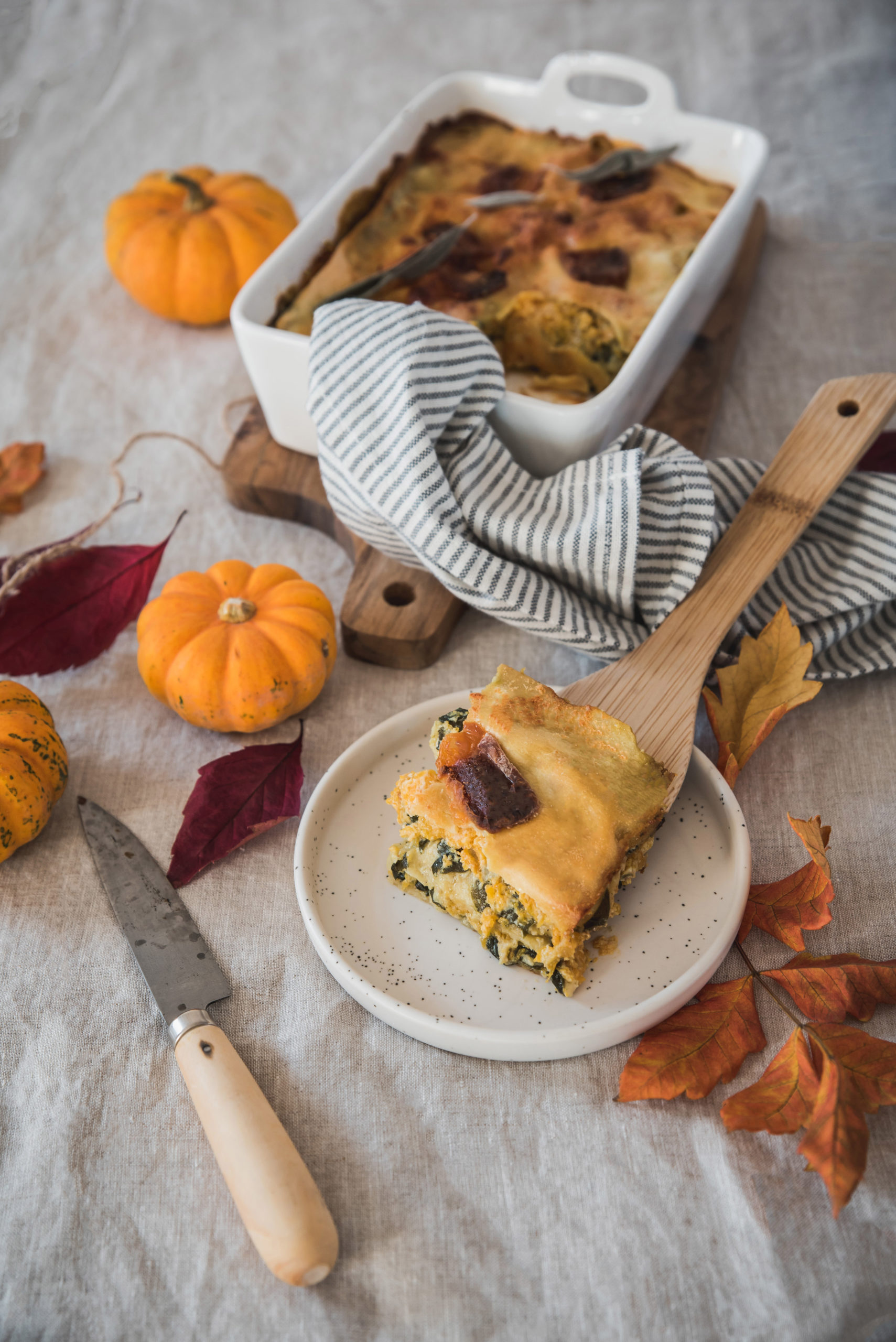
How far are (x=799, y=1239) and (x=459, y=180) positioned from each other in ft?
6.43

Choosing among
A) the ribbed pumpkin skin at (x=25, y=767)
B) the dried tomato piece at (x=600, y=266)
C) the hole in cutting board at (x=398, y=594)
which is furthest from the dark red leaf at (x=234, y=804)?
the dried tomato piece at (x=600, y=266)

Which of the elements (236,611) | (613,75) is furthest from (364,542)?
(613,75)

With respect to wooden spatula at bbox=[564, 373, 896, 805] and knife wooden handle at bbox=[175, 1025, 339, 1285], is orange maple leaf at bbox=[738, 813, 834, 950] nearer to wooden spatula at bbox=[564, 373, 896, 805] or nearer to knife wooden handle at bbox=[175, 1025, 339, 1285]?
wooden spatula at bbox=[564, 373, 896, 805]

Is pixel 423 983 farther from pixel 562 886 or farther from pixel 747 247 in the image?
pixel 747 247

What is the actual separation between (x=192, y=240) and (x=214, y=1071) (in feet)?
5.60

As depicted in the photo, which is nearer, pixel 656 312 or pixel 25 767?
pixel 25 767

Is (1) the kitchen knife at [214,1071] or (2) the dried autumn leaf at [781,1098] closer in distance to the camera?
(1) the kitchen knife at [214,1071]

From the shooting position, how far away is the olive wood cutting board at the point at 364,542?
64.2 inches

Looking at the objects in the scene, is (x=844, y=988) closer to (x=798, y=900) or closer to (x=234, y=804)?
(x=798, y=900)

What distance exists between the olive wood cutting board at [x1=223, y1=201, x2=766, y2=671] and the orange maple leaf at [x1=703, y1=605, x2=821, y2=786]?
0.45m

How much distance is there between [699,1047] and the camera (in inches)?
47.4

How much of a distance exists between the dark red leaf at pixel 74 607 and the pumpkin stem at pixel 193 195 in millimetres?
878

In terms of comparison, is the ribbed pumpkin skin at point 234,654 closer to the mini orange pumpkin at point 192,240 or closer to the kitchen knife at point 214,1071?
the kitchen knife at point 214,1071

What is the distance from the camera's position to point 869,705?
1586 mm
